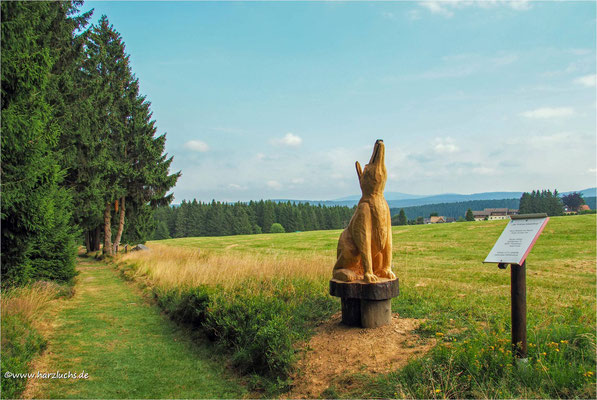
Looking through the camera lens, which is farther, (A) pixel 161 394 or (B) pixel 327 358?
(B) pixel 327 358

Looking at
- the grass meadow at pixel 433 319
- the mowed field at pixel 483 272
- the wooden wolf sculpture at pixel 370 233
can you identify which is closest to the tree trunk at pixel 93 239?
the mowed field at pixel 483 272

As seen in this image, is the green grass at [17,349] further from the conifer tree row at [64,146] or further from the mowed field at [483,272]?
the mowed field at [483,272]

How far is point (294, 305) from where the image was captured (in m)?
7.37

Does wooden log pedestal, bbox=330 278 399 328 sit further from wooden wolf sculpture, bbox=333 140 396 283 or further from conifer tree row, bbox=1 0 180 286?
conifer tree row, bbox=1 0 180 286

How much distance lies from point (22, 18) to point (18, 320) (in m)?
6.25

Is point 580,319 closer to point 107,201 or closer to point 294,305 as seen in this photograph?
point 294,305

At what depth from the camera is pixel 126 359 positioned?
6.43 metres

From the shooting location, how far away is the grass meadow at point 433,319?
3.96m

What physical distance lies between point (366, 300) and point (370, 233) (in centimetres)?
113

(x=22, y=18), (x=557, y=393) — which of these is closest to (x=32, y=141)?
(x=22, y=18)

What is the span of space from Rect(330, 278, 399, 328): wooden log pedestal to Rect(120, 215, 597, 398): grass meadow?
2.25ft

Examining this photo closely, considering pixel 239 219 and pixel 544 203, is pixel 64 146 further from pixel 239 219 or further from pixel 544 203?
pixel 239 219

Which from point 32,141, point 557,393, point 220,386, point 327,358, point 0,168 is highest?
point 32,141

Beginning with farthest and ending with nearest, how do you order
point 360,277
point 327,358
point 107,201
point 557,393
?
point 107,201 → point 360,277 → point 327,358 → point 557,393
